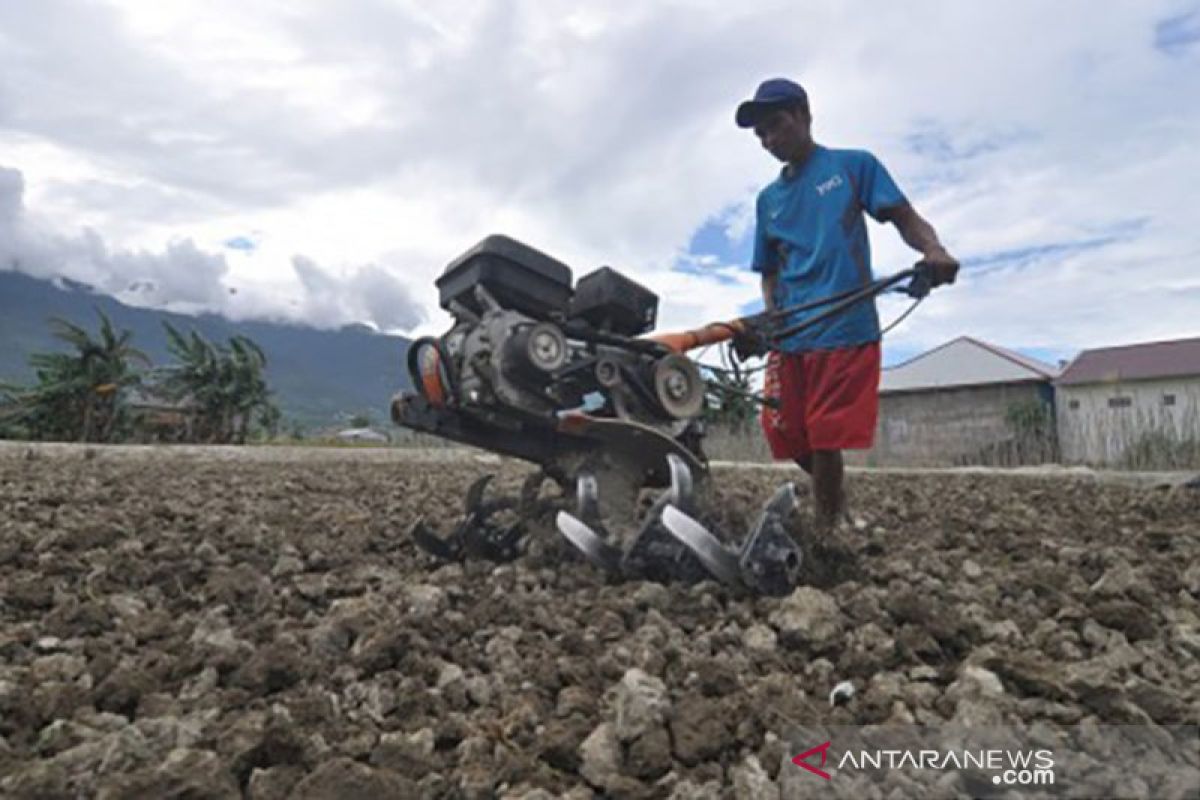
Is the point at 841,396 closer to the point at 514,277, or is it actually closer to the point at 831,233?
the point at 831,233

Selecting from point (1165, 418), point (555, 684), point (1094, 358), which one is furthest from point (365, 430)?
point (555, 684)

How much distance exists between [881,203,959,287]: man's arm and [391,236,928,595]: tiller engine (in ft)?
0.33

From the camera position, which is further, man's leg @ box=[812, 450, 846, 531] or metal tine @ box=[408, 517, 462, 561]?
man's leg @ box=[812, 450, 846, 531]

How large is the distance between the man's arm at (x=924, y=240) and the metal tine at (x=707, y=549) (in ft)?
4.92

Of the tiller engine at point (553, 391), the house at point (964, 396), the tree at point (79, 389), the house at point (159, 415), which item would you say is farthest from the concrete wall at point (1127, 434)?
the house at point (159, 415)

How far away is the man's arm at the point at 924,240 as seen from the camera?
300 cm

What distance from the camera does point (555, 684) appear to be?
61.2 inches

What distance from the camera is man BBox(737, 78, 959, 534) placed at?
3.08 metres

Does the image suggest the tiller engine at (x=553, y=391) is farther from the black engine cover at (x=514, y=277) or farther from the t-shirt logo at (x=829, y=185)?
the t-shirt logo at (x=829, y=185)

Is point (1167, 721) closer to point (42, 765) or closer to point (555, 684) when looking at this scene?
point (555, 684)

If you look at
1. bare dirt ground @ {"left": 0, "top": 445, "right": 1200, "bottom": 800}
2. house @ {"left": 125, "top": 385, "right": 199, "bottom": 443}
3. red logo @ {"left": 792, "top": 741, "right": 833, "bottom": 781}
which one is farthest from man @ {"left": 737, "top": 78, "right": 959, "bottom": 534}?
house @ {"left": 125, "top": 385, "right": 199, "bottom": 443}

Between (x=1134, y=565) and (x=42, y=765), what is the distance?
266 cm

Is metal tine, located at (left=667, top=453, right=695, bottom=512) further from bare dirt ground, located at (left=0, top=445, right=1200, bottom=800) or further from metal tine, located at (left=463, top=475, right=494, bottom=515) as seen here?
metal tine, located at (left=463, top=475, right=494, bottom=515)

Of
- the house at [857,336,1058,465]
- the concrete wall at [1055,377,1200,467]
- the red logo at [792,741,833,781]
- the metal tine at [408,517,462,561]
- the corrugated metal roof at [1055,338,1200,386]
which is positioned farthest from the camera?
the corrugated metal roof at [1055,338,1200,386]
